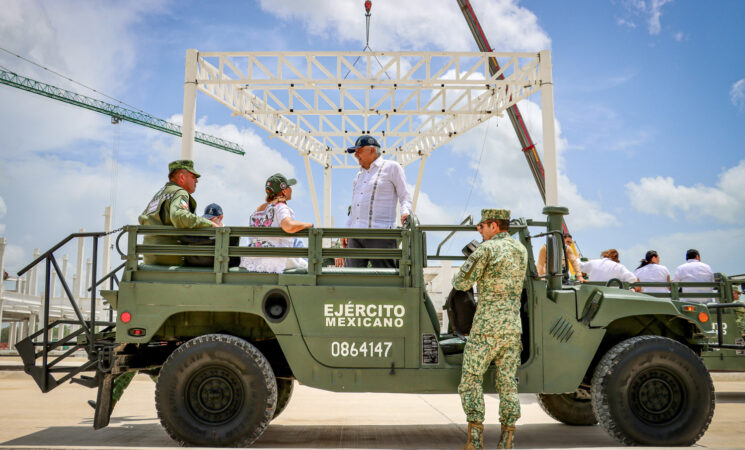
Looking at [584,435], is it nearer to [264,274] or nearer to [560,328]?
[560,328]

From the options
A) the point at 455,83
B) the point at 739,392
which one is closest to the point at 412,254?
the point at 739,392

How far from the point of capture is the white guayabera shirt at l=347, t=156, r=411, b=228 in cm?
625

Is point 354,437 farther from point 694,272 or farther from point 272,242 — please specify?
point 694,272

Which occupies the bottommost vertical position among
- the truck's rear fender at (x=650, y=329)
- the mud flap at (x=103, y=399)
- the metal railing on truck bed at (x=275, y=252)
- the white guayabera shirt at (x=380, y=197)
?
the mud flap at (x=103, y=399)

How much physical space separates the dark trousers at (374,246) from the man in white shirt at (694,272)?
20.0 feet

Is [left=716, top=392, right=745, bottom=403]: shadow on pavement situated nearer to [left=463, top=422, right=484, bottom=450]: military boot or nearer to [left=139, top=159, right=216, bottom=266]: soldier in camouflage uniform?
[left=463, top=422, right=484, bottom=450]: military boot

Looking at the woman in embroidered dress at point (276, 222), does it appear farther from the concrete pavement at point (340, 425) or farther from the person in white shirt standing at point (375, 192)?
the concrete pavement at point (340, 425)

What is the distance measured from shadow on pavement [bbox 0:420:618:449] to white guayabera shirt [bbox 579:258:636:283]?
330 centimetres

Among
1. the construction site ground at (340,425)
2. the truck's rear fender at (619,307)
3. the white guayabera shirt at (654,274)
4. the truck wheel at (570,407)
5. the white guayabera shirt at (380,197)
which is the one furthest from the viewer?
the white guayabera shirt at (654,274)

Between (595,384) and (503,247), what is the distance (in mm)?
1415

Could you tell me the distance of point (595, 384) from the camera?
Result: 17.1 feet

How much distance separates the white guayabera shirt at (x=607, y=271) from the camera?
938 cm

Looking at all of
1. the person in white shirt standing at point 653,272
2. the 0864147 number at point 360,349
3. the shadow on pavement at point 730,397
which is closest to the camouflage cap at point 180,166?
the 0864147 number at point 360,349

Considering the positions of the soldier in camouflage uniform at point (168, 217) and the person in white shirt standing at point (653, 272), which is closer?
the soldier in camouflage uniform at point (168, 217)
